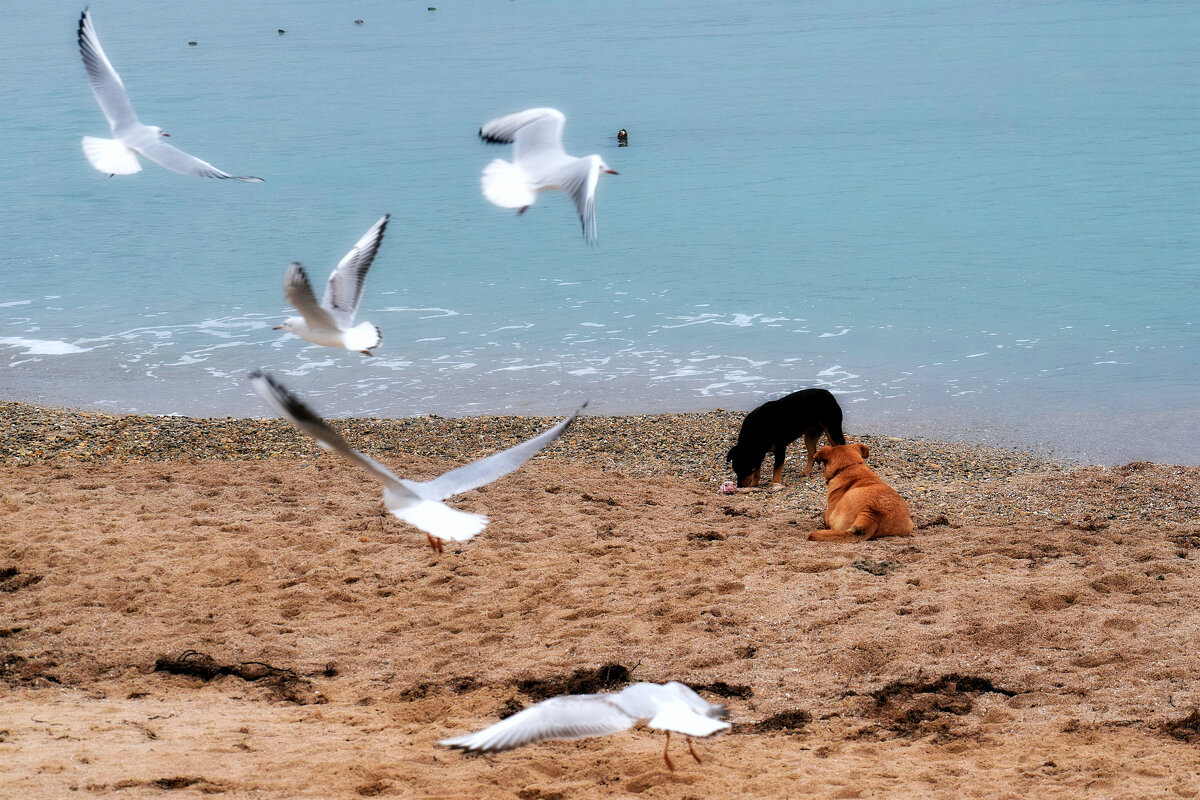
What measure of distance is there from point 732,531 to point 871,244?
14425mm

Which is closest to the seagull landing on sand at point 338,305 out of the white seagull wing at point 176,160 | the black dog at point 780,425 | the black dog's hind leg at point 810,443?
the white seagull wing at point 176,160

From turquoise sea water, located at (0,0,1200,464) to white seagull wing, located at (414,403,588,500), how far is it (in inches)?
299

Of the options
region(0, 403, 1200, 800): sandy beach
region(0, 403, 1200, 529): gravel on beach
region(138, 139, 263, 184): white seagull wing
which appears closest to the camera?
region(0, 403, 1200, 800): sandy beach

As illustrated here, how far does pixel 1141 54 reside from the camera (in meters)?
41.4

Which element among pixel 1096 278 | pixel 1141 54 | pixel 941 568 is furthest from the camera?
pixel 1141 54

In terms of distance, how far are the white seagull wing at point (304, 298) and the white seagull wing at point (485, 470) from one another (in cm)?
82

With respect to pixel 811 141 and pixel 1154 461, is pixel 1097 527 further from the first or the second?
pixel 811 141

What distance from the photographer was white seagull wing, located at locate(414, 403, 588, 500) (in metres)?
4.89

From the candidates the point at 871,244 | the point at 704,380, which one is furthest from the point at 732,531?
the point at 871,244

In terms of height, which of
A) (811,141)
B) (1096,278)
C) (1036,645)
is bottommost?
(1036,645)

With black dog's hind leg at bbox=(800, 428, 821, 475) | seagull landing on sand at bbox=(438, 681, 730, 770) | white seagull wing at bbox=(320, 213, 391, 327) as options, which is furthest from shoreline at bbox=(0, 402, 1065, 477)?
seagull landing on sand at bbox=(438, 681, 730, 770)

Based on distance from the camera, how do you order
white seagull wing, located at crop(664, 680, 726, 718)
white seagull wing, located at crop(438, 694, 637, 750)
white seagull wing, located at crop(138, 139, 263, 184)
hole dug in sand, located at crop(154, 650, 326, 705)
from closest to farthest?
white seagull wing, located at crop(438, 694, 637, 750)
white seagull wing, located at crop(664, 680, 726, 718)
white seagull wing, located at crop(138, 139, 263, 184)
hole dug in sand, located at crop(154, 650, 326, 705)

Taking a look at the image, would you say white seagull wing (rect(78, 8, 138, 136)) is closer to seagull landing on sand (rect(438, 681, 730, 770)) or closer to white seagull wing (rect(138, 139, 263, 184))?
white seagull wing (rect(138, 139, 263, 184))

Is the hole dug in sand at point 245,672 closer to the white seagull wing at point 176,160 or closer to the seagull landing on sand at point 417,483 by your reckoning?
the seagull landing on sand at point 417,483
